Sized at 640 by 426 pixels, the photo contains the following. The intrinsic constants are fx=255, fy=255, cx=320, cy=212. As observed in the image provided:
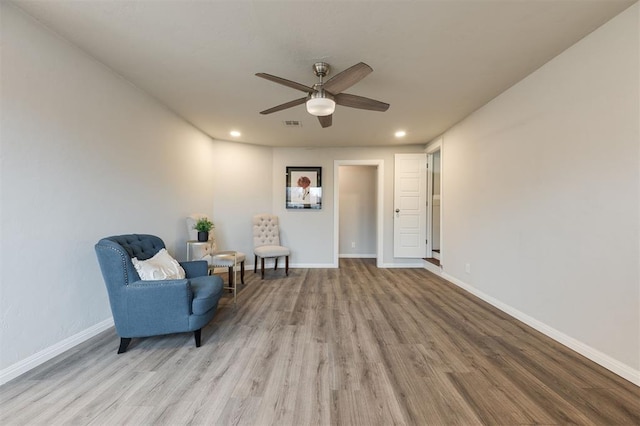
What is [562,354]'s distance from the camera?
2.04 m

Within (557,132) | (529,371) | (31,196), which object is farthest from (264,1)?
(529,371)

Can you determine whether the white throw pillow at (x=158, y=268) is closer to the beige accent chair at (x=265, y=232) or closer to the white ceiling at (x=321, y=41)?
the white ceiling at (x=321, y=41)

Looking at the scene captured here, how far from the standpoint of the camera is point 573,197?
2.14m

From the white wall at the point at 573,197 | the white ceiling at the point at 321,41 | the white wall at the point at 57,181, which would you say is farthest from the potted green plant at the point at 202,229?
the white wall at the point at 573,197

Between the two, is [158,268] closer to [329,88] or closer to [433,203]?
[329,88]

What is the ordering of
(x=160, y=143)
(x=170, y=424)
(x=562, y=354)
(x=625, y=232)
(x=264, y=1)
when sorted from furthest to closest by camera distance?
(x=160, y=143)
(x=562, y=354)
(x=625, y=232)
(x=264, y=1)
(x=170, y=424)

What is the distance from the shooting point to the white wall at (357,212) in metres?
6.38

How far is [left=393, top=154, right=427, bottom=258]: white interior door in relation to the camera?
512 cm

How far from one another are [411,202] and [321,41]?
12.5ft

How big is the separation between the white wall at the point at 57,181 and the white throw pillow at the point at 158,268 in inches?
20.8

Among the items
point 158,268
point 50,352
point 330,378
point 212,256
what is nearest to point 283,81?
point 158,268

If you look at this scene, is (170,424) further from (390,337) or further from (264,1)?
(264,1)

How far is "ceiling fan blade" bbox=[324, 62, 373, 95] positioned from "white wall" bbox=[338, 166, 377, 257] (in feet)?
14.2

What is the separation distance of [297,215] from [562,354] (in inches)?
164
